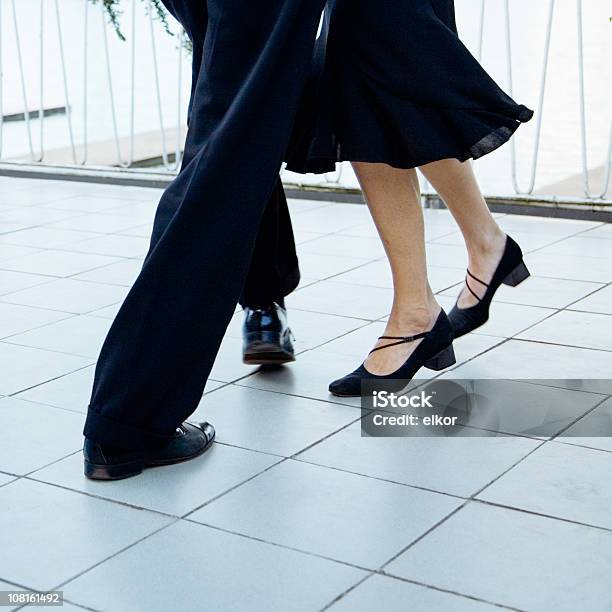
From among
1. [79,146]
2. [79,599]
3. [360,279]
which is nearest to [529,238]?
[360,279]

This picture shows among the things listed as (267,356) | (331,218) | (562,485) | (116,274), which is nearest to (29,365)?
(267,356)

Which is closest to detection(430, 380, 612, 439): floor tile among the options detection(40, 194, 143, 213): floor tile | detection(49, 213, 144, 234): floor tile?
detection(49, 213, 144, 234): floor tile

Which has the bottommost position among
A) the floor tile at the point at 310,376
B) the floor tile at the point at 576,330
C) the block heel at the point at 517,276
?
the floor tile at the point at 310,376

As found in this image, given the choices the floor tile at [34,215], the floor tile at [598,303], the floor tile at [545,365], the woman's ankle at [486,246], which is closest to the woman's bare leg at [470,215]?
the woman's ankle at [486,246]

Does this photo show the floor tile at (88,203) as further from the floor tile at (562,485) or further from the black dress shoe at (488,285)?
the floor tile at (562,485)

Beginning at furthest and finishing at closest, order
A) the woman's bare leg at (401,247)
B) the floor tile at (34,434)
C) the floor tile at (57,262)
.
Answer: the floor tile at (57,262) → the woman's bare leg at (401,247) → the floor tile at (34,434)

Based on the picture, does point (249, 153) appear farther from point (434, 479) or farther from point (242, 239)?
point (434, 479)

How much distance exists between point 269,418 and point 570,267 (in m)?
1.33

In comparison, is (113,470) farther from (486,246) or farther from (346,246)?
(346,246)

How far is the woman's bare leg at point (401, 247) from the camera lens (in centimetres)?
202

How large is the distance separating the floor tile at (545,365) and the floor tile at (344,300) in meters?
0.39

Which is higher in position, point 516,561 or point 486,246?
point 486,246

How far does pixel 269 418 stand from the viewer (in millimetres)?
1993

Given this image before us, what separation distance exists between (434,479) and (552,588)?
0.36 metres
